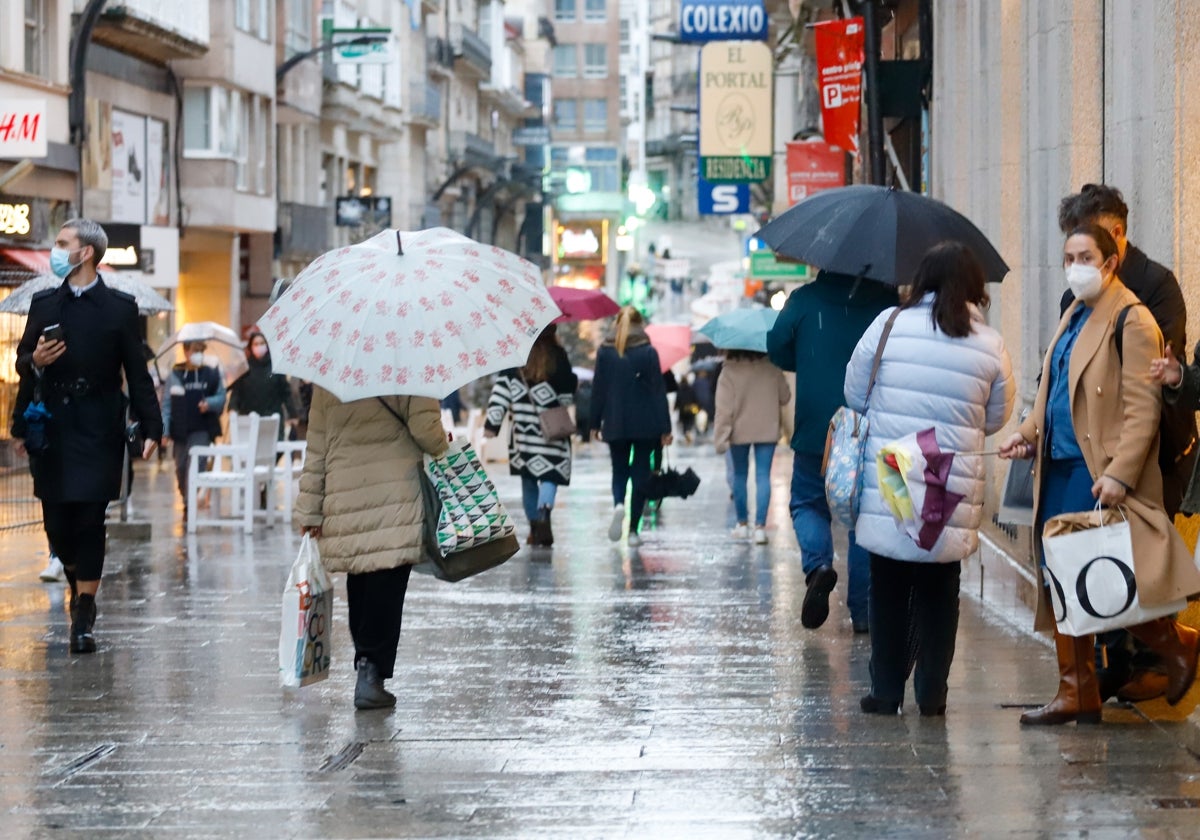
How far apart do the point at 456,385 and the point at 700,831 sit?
2.37 m

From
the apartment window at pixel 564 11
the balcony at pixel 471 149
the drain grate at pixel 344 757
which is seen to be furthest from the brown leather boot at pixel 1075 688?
the apartment window at pixel 564 11

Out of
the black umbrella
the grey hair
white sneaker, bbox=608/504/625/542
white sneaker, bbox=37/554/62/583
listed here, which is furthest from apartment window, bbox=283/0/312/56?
the black umbrella

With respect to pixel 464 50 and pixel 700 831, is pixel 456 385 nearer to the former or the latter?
pixel 700 831

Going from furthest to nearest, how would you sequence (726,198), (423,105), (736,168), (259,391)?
(423,105), (726,198), (736,168), (259,391)

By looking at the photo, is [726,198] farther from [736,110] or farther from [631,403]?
[631,403]

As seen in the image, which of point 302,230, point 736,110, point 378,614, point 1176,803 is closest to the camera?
point 1176,803

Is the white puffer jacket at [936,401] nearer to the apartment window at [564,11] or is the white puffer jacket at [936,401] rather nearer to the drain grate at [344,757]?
the drain grate at [344,757]

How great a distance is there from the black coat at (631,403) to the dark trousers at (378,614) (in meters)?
8.45

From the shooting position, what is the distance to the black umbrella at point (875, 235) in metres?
9.87

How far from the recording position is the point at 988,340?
8.34 metres

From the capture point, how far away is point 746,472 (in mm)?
18609

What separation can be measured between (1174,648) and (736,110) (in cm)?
3270

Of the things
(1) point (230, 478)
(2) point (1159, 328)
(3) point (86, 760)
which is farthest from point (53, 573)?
(2) point (1159, 328)

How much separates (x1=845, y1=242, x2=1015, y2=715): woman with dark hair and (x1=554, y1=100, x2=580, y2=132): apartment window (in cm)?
11572
